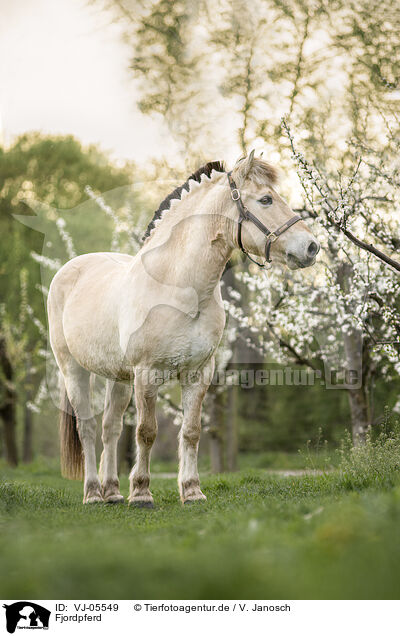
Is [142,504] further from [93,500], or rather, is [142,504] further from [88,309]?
[88,309]

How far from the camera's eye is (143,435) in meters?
5.66

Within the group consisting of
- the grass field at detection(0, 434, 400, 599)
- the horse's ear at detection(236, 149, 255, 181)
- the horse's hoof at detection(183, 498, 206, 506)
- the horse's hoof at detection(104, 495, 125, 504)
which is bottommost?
the horse's hoof at detection(104, 495, 125, 504)

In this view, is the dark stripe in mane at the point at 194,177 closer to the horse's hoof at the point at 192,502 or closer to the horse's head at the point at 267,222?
the horse's head at the point at 267,222

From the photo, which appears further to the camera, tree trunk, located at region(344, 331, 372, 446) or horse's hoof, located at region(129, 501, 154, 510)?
tree trunk, located at region(344, 331, 372, 446)

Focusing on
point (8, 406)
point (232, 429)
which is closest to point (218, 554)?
point (232, 429)

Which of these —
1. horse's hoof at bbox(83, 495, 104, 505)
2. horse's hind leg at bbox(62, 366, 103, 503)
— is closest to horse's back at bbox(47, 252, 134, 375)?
horse's hind leg at bbox(62, 366, 103, 503)

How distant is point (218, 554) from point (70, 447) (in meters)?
4.49

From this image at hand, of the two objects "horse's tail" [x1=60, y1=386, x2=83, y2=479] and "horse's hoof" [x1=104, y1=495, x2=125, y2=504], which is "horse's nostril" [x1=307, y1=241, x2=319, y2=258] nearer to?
"horse's hoof" [x1=104, y1=495, x2=125, y2=504]

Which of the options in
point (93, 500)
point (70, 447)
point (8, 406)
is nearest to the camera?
point (93, 500)
